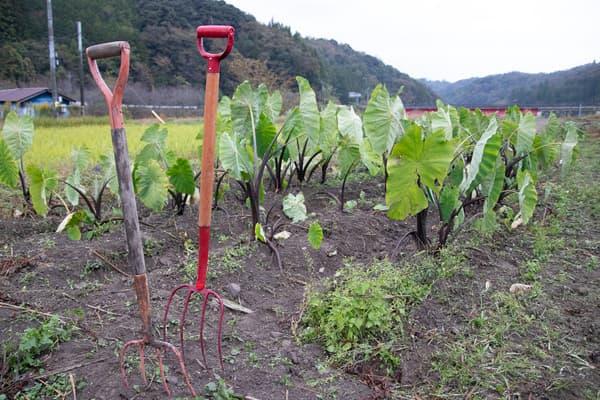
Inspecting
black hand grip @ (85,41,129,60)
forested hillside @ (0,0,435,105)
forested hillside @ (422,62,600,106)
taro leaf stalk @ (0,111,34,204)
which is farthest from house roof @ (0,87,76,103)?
forested hillside @ (422,62,600,106)

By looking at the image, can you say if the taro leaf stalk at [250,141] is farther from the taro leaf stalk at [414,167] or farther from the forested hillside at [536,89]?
the forested hillside at [536,89]

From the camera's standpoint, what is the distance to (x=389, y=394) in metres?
1.50

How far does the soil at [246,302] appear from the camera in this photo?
1504 millimetres

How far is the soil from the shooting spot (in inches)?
59.2

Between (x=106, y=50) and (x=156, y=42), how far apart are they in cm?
2912

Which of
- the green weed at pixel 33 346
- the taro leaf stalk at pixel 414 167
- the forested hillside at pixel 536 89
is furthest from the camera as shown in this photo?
the forested hillside at pixel 536 89

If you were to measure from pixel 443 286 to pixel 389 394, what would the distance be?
0.76 m

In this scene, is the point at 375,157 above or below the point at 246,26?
below

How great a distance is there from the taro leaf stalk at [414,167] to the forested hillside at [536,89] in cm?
3171

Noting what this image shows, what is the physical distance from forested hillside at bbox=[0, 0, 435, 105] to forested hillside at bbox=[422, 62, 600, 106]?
17.0 meters

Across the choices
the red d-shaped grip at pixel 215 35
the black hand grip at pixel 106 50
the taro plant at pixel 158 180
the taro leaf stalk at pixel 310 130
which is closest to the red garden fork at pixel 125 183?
the black hand grip at pixel 106 50

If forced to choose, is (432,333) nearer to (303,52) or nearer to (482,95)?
(303,52)

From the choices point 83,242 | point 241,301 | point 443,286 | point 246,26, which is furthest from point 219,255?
point 246,26

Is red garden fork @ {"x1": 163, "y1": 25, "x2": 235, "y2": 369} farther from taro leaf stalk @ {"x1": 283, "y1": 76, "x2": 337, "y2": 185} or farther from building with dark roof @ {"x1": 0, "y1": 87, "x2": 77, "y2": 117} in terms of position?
building with dark roof @ {"x1": 0, "y1": 87, "x2": 77, "y2": 117}
